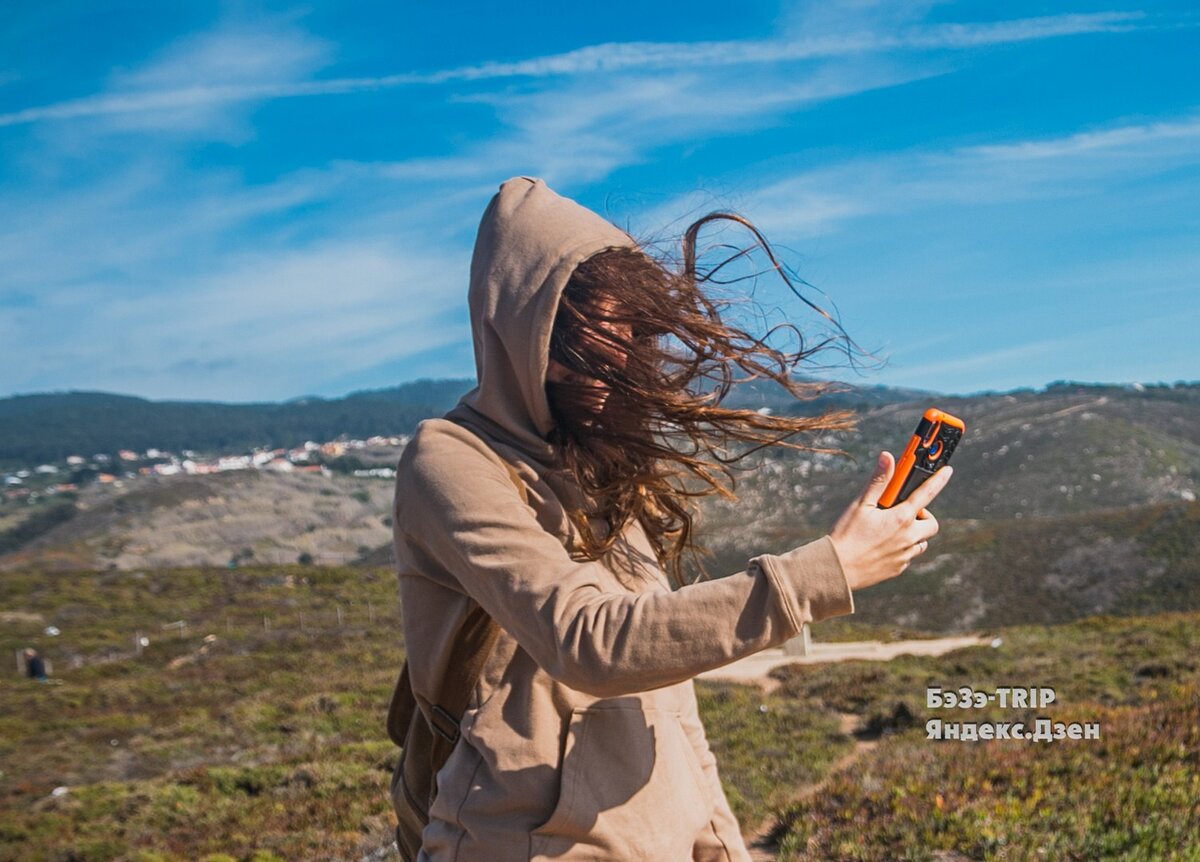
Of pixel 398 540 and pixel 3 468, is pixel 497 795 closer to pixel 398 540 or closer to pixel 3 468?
pixel 398 540

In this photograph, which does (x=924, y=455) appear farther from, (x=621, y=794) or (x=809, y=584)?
(x=621, y=794)

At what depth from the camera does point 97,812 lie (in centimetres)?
982

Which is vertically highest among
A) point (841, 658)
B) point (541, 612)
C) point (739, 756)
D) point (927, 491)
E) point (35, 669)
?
point (927, 491)

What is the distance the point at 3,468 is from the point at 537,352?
219 m

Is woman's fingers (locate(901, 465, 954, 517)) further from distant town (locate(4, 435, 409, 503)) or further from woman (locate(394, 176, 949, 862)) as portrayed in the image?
distant town (locate(4, 435, 409, 503))

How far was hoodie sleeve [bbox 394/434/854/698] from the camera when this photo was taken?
1.35m

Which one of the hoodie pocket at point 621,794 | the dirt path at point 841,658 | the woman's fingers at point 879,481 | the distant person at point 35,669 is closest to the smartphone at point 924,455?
the woman's fingers at point 879,481

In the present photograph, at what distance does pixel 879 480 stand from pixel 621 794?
0.62 metres

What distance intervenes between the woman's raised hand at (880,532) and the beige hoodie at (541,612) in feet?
0.12

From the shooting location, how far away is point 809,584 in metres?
1.35

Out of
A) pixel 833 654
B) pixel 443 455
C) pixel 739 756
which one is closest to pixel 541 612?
pixel 443 455

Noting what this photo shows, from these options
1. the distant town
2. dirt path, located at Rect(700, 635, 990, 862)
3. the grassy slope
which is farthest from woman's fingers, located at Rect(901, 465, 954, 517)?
the distant town

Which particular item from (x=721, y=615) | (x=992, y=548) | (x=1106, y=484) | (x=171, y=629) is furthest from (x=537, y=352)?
(x=1106, y=484)

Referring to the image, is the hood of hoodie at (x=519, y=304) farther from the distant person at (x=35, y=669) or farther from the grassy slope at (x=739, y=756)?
the distant person at (x=35, y=669)
